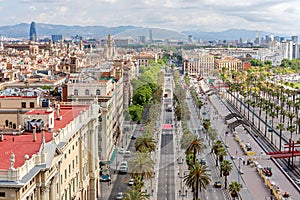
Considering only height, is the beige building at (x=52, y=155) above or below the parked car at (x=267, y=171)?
above

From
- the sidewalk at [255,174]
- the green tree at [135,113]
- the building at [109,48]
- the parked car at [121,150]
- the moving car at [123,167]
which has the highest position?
the building at [109,48]

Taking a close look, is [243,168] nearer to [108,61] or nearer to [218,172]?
[218,172]

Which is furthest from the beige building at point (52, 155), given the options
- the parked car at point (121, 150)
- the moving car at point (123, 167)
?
the moving car at point (123, 167)

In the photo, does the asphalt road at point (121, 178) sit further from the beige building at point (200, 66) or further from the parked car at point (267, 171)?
the beige building at point (200, 66)

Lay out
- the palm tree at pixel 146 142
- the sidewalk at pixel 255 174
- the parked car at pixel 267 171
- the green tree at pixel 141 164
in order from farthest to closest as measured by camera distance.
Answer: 1. the parked car at pixel 267 171
2. the sidewalk at pixel 255 174
3. the green tree at pixel 141 164
4. the palm tree at pixel 146 142

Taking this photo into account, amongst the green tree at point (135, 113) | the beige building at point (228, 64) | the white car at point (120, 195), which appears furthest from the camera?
the beige building at point (228, 64)

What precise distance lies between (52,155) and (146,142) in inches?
285

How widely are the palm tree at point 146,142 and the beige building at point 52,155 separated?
1.72 m

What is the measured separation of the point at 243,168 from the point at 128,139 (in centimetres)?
1086

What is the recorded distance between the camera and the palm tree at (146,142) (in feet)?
59.5

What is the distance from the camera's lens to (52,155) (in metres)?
12.5

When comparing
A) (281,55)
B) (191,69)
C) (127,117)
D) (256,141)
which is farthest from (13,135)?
(281,55)

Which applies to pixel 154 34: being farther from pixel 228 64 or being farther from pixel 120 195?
pixel 228 64

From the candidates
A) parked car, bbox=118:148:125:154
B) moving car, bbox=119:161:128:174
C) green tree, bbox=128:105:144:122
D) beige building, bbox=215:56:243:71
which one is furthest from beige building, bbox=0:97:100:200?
beige building, bbox=215:56:243:71
